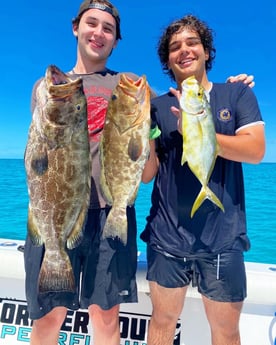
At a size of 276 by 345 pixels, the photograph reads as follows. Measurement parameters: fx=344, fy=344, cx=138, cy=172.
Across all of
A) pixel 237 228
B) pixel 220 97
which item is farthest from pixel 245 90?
pixel 237 228

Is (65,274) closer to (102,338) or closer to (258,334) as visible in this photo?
(102,338)

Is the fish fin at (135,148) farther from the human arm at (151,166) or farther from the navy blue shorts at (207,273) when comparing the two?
the navy blue shorts at (207,273)

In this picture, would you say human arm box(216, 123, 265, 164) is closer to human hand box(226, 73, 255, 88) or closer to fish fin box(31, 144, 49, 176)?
human hand box(226, 73, 255, 88)

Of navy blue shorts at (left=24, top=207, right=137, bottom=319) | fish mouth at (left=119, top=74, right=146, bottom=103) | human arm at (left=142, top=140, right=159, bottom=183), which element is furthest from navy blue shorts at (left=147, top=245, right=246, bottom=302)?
fish mouth at (left=119, top=74, right=146, bottom=103)

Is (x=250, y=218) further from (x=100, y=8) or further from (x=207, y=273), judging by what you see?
(x=100, y=8)

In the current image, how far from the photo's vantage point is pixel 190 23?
283 cm

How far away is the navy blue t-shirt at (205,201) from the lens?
2467mm

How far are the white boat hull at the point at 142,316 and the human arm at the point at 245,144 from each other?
1397 mm

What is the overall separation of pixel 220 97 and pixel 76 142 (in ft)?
3.70

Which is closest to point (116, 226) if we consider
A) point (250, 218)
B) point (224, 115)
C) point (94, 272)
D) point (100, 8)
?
point (94, 272)

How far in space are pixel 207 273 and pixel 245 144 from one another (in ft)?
3.13

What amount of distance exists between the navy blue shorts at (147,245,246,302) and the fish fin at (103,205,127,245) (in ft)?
1.17

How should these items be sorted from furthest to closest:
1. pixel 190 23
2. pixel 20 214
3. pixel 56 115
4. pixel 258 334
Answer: pixel 20 214 < pixel 258 334 < pixel 190 23 < pixel 56 115

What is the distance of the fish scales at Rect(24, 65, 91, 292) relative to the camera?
226cm
